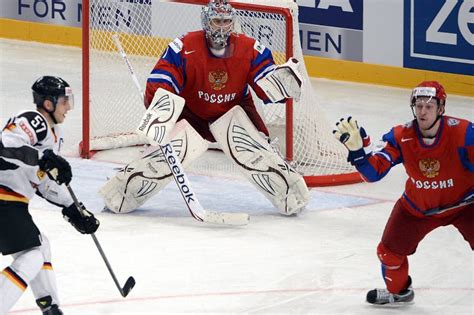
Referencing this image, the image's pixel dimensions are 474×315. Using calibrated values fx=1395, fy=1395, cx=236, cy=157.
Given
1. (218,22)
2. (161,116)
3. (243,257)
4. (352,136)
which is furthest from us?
(218,22)

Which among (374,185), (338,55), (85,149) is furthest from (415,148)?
(338,55)

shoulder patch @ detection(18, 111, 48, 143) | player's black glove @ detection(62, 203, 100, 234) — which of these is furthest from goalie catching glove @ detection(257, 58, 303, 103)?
shoulder patch @ detection(18, 111, 48, 143)

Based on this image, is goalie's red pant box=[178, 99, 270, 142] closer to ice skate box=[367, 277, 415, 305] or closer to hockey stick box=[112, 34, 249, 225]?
hockey stick box=[112, 34, 249, 225]

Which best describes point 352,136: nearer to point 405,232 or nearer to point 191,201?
point 405,232

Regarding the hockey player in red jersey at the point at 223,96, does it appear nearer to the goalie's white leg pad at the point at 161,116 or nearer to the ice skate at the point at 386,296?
the goalie's white leg pad at the point at 161,116

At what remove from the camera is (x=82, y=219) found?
5.64m

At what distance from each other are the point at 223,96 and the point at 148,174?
0.58 metres

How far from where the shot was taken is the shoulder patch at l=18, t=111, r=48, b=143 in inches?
210

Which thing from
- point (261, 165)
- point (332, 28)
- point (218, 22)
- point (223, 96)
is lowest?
point (261, 165)

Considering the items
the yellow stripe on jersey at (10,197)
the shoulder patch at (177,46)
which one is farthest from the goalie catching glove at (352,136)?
the shoulder patch at (177,46)

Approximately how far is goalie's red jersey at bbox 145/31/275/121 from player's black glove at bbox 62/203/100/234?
1.71m

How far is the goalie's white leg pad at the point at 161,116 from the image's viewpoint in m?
7.06

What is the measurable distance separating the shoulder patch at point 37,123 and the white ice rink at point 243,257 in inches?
33.4

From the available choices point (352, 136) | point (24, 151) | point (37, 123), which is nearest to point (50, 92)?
point (37, 123)
